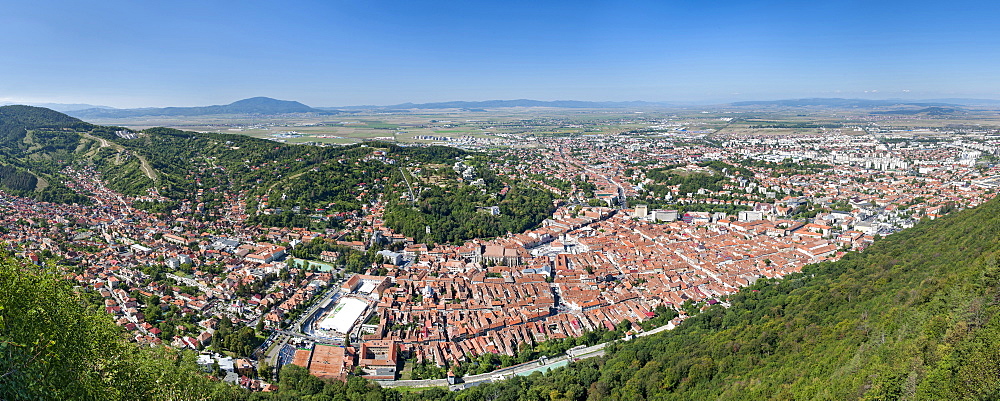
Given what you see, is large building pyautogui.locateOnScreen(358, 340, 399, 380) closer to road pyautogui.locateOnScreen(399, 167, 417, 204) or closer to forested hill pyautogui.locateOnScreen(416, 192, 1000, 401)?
forested hill pyautogui.locateOnScreen(416, 192, 1000, 401)

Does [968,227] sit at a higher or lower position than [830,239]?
higher

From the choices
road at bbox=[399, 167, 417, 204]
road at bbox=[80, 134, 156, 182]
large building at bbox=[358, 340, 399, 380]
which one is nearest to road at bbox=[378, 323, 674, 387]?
large building at bbox=[358, 340, 399, 380]

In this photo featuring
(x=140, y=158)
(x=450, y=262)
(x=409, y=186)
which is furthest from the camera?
(x=140, y=158)

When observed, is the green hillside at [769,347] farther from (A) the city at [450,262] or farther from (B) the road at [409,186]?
(B) the road at [409,186]

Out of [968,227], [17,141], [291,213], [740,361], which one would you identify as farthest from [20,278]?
[17,141]

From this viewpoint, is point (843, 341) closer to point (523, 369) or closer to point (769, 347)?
point (769, 347)

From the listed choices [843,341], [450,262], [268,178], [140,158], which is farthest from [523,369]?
[140,158]

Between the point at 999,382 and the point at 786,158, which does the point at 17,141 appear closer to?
the point at 999,382

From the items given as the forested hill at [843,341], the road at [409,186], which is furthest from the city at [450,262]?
the forested hill at [843,341]
